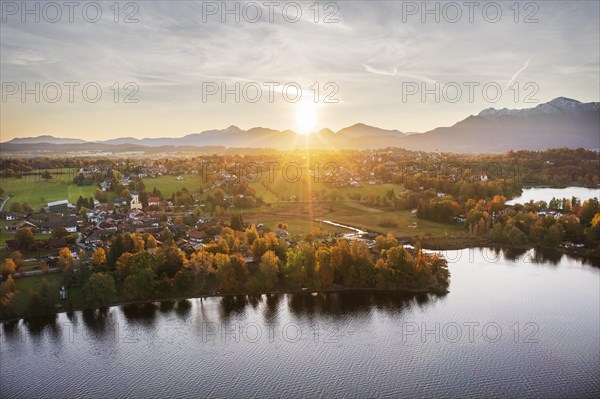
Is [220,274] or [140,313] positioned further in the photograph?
[220,274]

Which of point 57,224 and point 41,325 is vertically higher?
point 57,224

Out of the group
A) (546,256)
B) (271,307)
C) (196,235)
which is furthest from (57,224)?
(546,256)

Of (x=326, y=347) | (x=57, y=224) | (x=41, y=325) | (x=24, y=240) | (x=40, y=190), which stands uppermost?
(x=40, y=190)

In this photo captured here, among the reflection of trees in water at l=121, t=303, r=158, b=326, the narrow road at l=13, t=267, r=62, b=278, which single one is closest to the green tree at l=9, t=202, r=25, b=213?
the narrow road at l=13, t=267, r=62, b=278

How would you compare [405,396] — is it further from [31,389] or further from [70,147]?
[70,147]

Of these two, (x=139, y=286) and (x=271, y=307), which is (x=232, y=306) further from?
(x=139, y=286)

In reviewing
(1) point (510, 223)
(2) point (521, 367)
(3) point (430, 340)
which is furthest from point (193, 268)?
(1) point (510, 223)

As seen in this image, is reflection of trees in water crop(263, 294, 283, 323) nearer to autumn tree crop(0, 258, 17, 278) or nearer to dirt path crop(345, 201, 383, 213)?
autumn tree crop(0, 258, 17, 278)
